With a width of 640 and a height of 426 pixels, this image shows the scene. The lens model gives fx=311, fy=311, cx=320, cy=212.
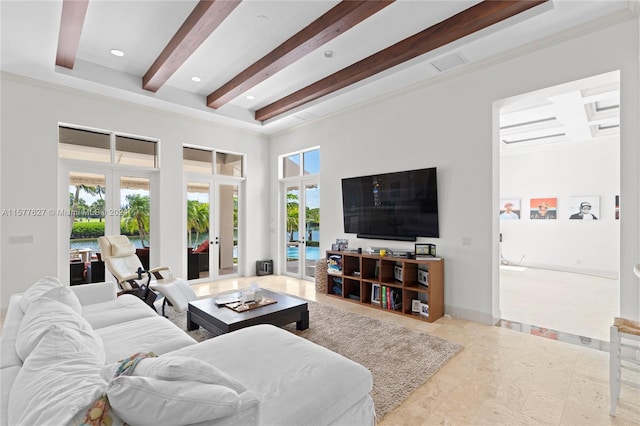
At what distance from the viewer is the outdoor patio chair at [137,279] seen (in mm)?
3898

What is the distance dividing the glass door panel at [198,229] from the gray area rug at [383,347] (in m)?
2.09

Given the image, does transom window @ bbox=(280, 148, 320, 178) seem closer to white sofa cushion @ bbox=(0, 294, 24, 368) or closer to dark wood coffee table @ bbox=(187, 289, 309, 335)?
dark wood coffee table @ bbox=(187, 289, 309, 335)

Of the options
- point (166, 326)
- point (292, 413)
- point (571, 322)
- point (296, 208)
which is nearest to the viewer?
point (292, 413)

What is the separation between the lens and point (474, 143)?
3.96m

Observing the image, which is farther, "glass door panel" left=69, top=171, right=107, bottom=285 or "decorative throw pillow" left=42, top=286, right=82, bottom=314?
"glass door panel" left=69, top=171, right=107, bottom=285

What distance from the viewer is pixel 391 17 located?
333 cm

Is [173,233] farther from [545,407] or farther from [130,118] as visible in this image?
[545,407]

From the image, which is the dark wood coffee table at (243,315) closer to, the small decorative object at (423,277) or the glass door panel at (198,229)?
the small decorative object at (423,277)

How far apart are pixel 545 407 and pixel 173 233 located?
5637 mm

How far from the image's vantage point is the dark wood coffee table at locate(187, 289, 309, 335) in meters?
2.95

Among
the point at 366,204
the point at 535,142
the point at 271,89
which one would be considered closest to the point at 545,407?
the point at 366,204

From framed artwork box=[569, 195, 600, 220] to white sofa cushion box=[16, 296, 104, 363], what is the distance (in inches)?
350

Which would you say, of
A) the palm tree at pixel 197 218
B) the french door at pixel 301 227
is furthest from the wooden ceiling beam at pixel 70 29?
the french door at pixel 301 227

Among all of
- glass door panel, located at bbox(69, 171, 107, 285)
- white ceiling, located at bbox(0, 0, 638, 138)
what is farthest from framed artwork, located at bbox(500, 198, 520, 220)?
glass door panel, located at bbox(69, 171, 107, 285)
